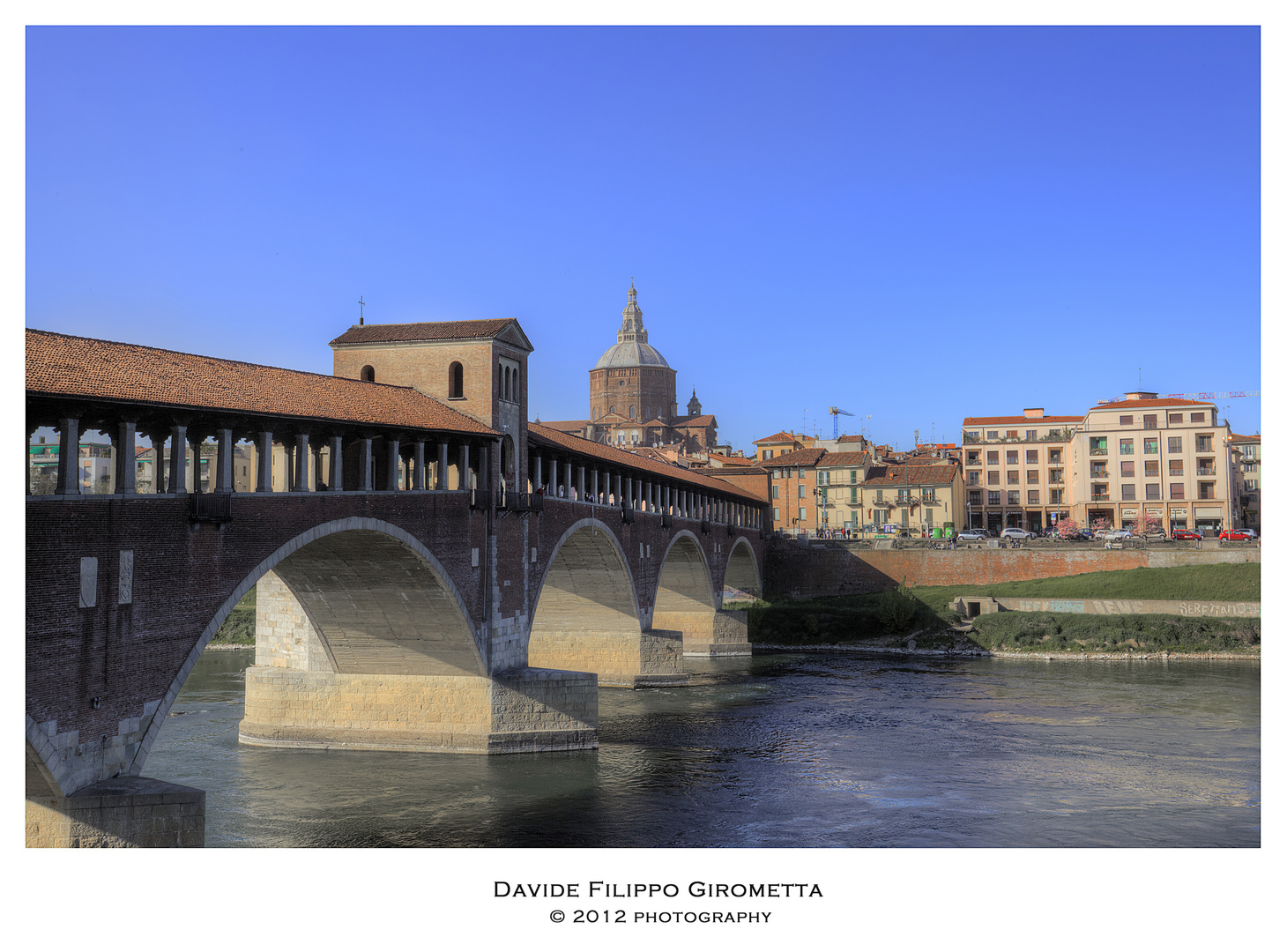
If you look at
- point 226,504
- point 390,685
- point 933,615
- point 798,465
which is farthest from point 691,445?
point 226,504

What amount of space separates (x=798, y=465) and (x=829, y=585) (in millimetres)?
20683

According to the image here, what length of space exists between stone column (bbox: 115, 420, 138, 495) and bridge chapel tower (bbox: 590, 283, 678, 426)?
131 metres

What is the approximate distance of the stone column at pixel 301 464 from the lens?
22609 mm

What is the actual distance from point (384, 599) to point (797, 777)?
12.1 meters

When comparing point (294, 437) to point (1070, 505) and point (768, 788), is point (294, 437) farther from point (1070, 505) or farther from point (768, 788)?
point (1070, 505)

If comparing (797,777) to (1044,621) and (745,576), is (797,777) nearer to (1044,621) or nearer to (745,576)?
(1044,621)

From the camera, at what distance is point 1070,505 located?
85062 mm

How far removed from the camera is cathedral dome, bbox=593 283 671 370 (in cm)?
15550

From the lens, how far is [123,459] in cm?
1734

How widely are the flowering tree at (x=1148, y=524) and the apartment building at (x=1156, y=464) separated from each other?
1.23 ft

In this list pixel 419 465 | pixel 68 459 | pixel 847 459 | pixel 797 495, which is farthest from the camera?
pixel 797 495

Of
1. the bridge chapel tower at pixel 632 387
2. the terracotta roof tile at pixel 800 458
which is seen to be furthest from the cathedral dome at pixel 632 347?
the terracotta roof tile at pixel 800 458

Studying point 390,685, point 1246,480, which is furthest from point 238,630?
point 1246,480

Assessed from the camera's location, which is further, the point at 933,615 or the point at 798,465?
the point at 798,465
